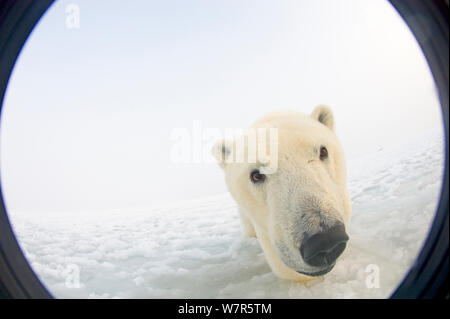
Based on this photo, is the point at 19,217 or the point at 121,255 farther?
the point at 19,217

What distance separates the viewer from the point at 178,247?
2.46m

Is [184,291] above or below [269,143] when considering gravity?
below

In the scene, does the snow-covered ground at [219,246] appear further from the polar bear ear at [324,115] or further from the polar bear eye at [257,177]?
the polar bear ear at [324,115]

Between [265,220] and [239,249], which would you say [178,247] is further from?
[265,220]

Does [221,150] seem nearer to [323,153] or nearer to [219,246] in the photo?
[323,153]

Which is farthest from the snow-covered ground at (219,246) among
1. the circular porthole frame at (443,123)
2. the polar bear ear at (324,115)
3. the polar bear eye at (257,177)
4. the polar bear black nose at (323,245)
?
the polar bear ear at (324,115)

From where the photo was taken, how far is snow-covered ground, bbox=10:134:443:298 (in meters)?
1.69

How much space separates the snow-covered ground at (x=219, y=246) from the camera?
66.6 inches

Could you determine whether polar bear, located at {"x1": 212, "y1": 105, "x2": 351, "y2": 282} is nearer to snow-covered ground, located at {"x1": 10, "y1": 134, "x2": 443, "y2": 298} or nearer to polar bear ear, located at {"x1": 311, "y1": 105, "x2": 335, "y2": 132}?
polar bear ear, located at {"x1": 311, "y1": 105, "x2": 335, "y2": 132}

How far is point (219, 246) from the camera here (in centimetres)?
229

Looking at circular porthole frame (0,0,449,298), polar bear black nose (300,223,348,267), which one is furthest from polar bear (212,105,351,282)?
circular porthole frame (0,0,449,298)

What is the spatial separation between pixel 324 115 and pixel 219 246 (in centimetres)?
128
